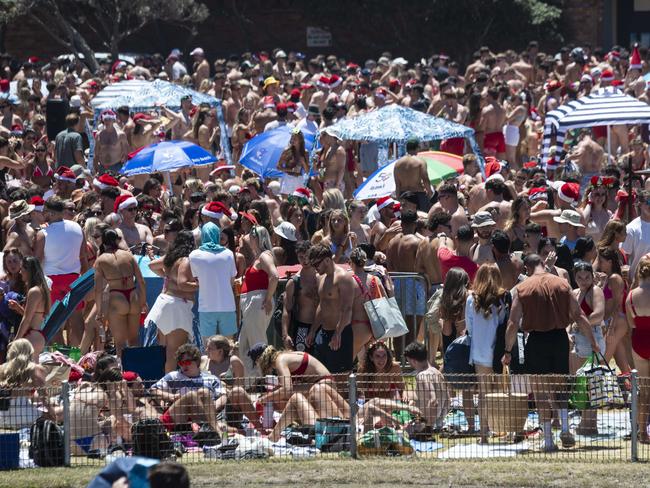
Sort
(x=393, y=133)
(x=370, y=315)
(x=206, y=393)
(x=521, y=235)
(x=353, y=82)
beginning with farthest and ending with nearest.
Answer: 1. (x=353, y=82)
2. (x=393, y=133)
3. (x=521, y=235)
4. (x=370, y=315)
5. (x=206, y=393)

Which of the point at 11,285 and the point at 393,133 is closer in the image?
the point at 11,285

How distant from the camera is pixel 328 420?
31.8ft

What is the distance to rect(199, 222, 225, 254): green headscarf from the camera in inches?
464

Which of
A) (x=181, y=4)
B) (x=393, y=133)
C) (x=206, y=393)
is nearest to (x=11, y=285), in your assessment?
(x=206, y=393)

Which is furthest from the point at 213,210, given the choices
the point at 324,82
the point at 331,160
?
the point at 324,82

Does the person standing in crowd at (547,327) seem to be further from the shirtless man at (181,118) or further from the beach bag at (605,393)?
the shirtless man at (181,118)

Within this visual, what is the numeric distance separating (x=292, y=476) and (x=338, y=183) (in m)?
8.96

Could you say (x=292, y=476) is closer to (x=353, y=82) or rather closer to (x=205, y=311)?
(x=205, y=311)

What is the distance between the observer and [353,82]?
26109 mm

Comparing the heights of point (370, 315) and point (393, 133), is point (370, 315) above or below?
below

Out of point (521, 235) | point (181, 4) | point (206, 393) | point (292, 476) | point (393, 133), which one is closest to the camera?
point (292, 476)

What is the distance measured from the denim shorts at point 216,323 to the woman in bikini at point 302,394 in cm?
160

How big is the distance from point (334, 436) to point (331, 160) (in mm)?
8274

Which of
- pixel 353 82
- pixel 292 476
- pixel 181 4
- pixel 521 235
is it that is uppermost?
pixel 181 4
